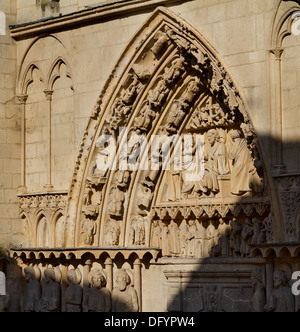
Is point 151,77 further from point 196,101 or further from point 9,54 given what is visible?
point 9,54

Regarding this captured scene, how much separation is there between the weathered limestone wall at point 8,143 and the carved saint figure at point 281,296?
3.78 m

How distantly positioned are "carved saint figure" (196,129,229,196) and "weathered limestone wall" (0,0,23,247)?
8.03 feet

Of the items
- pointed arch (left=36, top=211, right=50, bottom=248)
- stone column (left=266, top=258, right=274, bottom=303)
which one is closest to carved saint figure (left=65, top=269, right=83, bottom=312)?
pointed arch (left=36, top=211, right=50, bottom=248)

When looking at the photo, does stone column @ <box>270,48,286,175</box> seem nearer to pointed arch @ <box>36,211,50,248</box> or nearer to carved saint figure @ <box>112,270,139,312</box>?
carved saint figure @ <box>112,270,139,312</box>

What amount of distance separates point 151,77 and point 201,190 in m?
1.26

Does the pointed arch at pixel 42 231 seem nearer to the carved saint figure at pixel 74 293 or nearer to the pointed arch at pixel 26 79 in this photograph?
the carved saint figure at pixel 74 293

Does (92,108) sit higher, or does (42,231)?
(92,108)

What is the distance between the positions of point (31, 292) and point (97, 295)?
100 centimetres

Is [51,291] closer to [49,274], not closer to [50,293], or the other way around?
[50,293]

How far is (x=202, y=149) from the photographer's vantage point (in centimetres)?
1502

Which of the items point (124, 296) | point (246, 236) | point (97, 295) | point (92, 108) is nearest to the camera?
point (246, 236)

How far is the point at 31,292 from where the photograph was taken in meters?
16.1

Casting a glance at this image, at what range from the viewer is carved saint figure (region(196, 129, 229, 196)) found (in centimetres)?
1464

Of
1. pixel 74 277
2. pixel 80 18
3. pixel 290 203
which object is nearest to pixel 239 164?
pixel 290 203
